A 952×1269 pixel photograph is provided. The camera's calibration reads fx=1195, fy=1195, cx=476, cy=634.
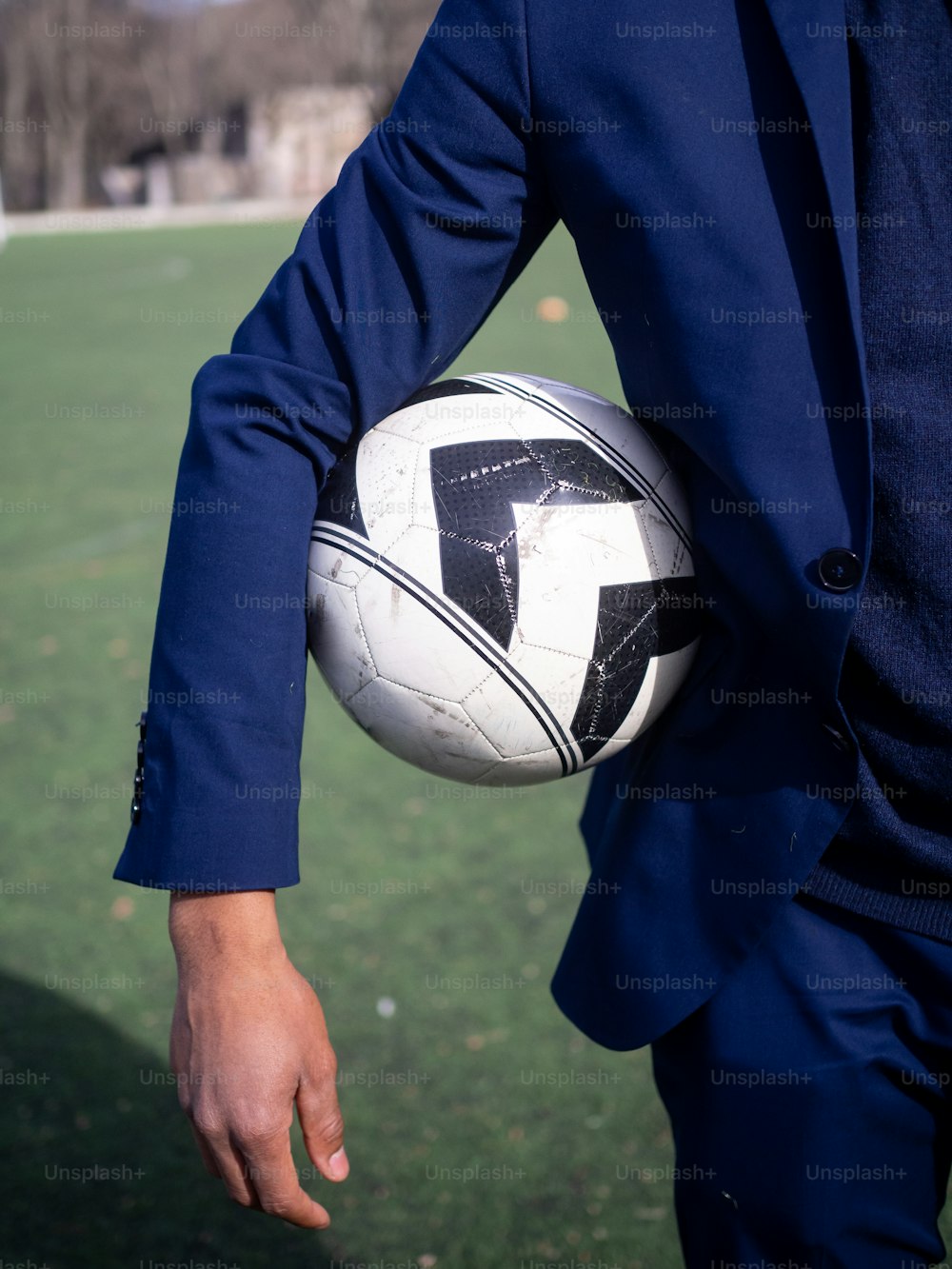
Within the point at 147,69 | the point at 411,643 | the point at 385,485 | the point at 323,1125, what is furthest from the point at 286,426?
the point at 147,69

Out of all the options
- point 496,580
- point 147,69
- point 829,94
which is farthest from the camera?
point 147,69

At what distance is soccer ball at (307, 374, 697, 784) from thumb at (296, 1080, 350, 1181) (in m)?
0.45

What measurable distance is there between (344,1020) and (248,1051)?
198cm

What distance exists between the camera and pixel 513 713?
155 centimetres

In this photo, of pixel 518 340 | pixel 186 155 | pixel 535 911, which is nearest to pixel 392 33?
pixel 186 155

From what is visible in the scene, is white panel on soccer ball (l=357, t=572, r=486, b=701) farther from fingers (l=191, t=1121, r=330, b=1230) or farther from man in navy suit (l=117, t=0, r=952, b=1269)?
fingers (l=191, t=1121, r=330, b=1230)

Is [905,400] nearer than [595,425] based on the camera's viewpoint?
Yes

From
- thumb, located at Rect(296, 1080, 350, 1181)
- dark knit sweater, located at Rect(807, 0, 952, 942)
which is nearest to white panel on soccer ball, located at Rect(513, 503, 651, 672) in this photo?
dark knit sweater, located at Rect(807, 0, 952, 942)

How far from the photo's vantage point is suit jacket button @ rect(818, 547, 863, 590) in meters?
1.29

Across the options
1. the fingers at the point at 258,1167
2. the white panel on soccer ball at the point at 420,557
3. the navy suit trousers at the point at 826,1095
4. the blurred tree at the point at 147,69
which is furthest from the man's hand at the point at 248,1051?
the blurred tree at the point at 147,69

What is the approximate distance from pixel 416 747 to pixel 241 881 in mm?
349

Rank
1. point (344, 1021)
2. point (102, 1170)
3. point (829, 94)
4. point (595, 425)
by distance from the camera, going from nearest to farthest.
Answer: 1. point (829, 94)
2. point (595, 425)
3. point (102, 1170)
4. point (344, 1021)

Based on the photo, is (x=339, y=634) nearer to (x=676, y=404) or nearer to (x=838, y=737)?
(x=676, y=404)

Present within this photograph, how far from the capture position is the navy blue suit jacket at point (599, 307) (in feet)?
4.21
